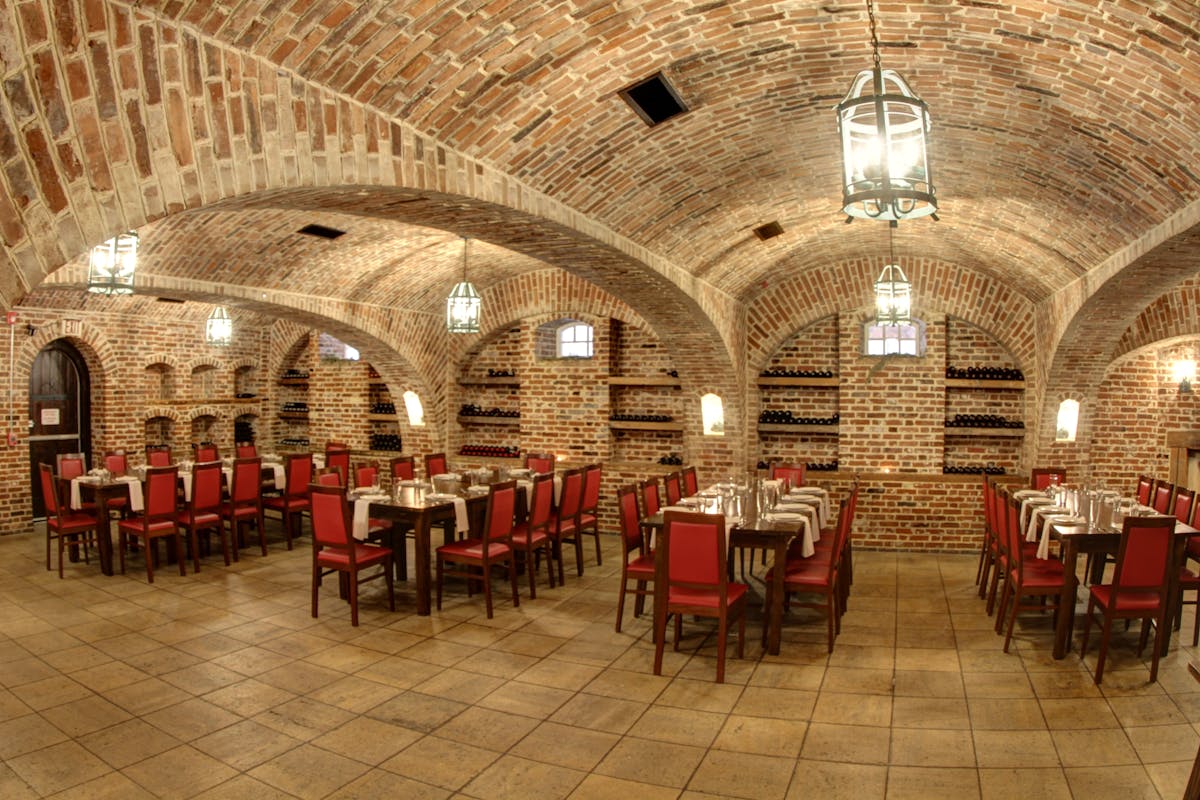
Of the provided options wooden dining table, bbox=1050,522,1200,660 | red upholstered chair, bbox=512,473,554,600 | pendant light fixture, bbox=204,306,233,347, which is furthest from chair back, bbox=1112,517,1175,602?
pendant light fixture, bbox=204,306,233,347

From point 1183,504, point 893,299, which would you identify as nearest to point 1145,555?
point 1183,504

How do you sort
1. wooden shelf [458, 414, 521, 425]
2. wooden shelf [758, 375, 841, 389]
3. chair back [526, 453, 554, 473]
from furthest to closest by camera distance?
wooden shelf [458, 414, 521, 425] → wooden shelf [758, 375, 841, 389] → chair back [526, 453, 554, 473]

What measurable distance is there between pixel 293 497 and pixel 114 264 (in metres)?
3.77

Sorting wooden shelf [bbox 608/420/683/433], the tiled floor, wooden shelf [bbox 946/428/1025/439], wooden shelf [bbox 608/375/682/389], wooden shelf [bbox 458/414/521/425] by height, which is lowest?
the tiled floor

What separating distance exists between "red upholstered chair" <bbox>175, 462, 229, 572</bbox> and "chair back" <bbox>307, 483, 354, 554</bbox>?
2.28 metres

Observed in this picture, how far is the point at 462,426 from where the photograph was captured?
12695 millimetres

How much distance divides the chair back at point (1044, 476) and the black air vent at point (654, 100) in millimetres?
6234

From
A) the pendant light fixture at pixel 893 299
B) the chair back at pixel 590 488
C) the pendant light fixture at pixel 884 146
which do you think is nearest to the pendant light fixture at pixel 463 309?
the chair back at pixel 590 488

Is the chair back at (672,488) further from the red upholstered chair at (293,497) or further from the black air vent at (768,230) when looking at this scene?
the red upholstered chair at (293,497)

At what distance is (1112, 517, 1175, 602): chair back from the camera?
17.7 feet

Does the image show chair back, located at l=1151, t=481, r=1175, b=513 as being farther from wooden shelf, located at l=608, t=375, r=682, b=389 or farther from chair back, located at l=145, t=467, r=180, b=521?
chair back, located at l=145, t=467, r=180, b=521

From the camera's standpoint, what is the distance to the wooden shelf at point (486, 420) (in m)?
12.2

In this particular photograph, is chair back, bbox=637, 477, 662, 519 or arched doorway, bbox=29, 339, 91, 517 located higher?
arched doorway, bbox=29, 339, 91, 517

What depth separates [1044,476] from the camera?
9.09 metres
